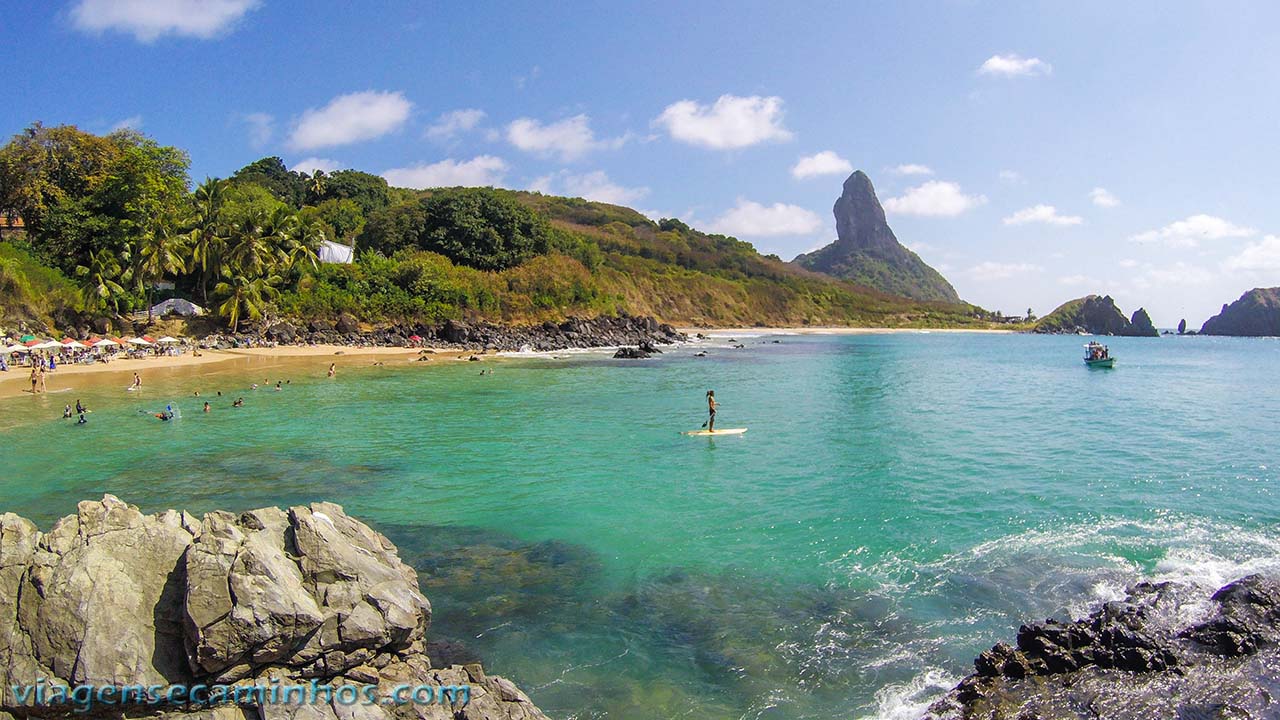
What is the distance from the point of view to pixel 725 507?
17406mm

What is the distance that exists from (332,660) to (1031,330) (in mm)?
189353

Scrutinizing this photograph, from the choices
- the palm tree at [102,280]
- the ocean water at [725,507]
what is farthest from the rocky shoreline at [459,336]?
the ocean water at [725,507]

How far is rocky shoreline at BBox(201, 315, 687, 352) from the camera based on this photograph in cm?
5980

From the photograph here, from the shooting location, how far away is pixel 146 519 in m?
8.74

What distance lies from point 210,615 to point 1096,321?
7805 inches

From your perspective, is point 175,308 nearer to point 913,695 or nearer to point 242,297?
point 242,297

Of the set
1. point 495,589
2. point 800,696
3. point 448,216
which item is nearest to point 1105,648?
point 800,696

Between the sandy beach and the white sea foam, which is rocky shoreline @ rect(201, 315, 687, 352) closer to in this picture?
the sandy beach

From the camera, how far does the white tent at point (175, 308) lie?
5616cm

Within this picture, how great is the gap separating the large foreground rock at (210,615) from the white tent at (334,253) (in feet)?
230

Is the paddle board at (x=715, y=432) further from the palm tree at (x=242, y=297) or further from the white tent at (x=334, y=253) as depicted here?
the white tent at (x=334, y=253)

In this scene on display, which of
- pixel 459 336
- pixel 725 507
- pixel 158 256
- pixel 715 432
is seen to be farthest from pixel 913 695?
pixel 459 336

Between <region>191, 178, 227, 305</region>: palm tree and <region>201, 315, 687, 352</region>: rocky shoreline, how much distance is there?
6567mm

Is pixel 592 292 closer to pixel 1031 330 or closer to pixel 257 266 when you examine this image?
pixel 257 266
